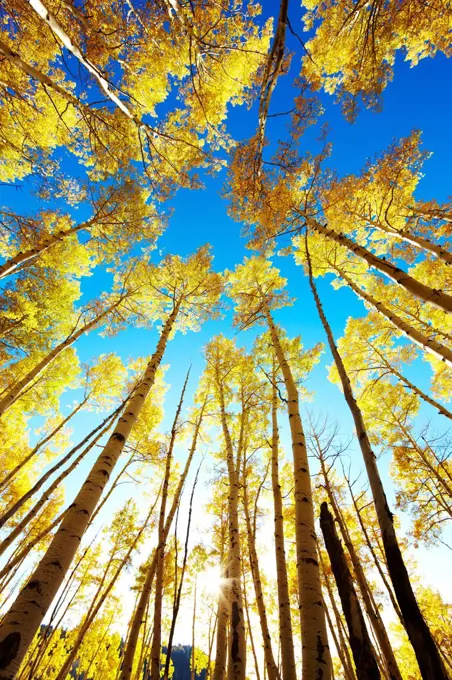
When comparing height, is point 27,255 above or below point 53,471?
above

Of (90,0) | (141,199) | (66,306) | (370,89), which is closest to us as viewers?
(90,0)

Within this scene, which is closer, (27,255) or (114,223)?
(27,255)

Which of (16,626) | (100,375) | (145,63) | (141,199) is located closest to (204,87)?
(145,63)

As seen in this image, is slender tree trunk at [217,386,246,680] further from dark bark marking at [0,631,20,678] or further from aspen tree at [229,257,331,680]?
dark bark marking at [0,631,20,678]

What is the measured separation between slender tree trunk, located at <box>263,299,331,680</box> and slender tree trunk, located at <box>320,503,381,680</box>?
1.26m

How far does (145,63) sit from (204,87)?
53.1 inches

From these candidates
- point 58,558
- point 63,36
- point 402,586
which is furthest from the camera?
point 63,36

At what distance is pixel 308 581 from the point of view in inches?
132

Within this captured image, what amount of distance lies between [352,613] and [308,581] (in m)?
1.46

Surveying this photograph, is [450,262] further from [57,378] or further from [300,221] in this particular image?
[57,378]

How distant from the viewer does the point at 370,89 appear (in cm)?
598

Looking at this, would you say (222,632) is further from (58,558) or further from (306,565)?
(58,558)

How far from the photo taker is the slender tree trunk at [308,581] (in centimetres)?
281

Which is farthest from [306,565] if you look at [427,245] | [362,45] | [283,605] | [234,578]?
[362,45]
